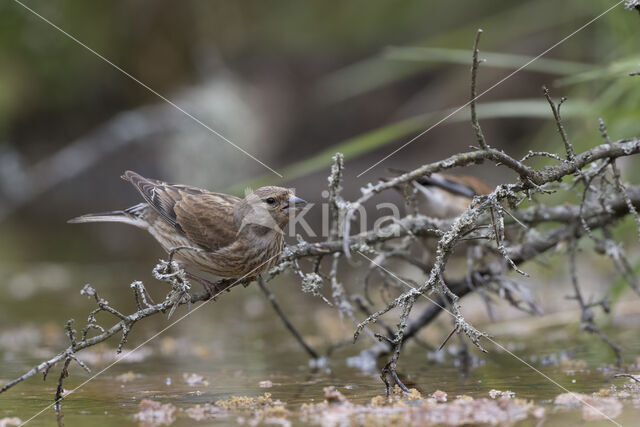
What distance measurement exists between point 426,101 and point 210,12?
3.84 m

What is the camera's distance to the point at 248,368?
4246mm

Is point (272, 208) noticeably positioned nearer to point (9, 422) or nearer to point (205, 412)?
point (205, 412)

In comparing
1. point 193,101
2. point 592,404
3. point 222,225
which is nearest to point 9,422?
point 222,225

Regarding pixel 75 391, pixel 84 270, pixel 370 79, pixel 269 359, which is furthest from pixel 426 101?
pixel 75 391

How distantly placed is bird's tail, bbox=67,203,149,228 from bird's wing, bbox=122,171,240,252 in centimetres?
17

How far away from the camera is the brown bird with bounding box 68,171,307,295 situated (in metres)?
3.71

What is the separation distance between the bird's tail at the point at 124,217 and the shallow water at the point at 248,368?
0.79m

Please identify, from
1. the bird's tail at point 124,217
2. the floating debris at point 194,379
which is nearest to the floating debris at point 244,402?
the floating debris at point 194,379

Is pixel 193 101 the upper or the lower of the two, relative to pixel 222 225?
upper

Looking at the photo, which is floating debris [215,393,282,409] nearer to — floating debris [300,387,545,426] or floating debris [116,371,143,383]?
floating debris [300,387,545,426]

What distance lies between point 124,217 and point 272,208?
97 cm

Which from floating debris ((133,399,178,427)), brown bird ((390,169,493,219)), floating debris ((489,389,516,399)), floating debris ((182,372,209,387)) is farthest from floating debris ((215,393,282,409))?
brown bird ((390,169,493,219))

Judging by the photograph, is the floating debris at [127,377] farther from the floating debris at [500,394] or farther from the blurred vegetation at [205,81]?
the blurred vegetation at [205,81]

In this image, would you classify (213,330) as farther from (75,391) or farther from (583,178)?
(583,178)
